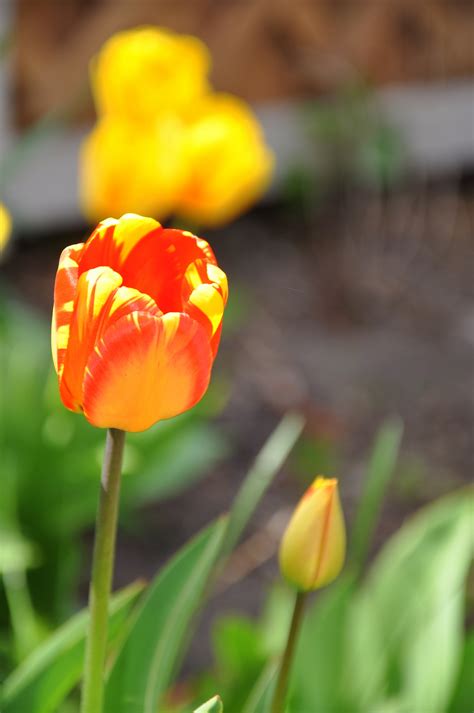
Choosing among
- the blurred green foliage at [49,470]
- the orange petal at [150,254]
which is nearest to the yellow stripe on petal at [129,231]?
the orange petal at [150,254]

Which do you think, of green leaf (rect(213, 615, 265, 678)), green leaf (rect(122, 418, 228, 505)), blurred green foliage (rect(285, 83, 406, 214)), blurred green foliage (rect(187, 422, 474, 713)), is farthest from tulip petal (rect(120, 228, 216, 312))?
blurred green foliage (rect(285, 83, 406, 214))

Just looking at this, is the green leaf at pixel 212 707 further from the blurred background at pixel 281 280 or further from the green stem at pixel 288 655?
the blurred background at pixel 281 280

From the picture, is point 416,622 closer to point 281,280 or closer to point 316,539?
point 316,539

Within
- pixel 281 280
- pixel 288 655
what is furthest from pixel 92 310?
pixel 281 280

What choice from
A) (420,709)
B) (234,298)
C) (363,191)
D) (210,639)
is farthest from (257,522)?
(363,191)

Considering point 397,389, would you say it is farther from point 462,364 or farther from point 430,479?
point 430,479

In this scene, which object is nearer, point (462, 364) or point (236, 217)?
point (462, 364)
